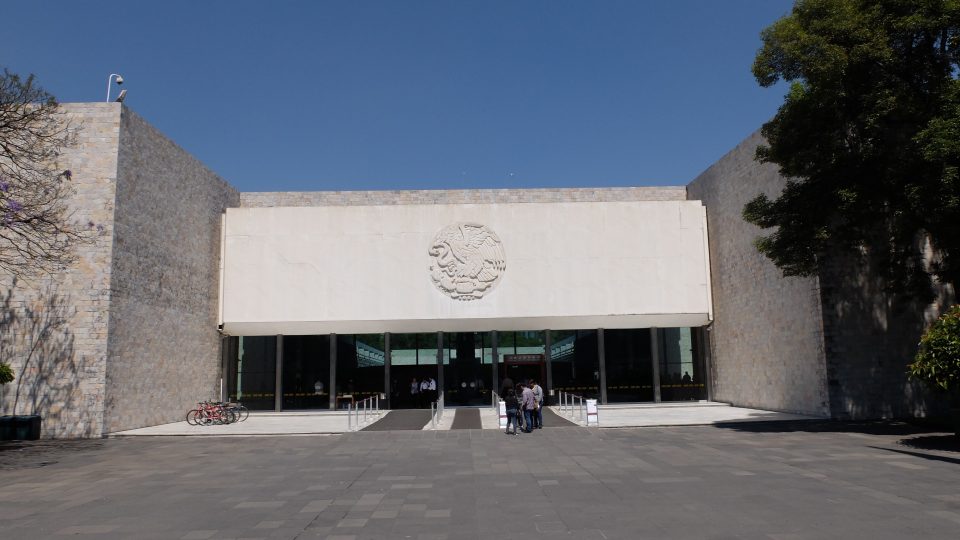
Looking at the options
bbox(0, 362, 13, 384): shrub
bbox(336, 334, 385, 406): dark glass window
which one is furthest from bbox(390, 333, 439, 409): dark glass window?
bbox(0, 362, 13, 384): shrub

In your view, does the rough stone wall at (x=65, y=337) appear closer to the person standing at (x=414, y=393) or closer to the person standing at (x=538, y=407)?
the person standing at (x=538, y=407)

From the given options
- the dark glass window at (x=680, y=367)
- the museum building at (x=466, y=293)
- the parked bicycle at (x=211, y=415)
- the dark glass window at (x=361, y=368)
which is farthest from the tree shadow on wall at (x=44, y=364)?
the dark glass window at (x=680, y=367)

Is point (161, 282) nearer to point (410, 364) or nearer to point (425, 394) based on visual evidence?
point (410, 364)

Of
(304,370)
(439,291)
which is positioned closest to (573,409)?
(439,291)

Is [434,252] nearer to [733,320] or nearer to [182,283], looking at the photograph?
[182,283]

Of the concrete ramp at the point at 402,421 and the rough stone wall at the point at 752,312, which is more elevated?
the rough stone wall at the point at 752,312

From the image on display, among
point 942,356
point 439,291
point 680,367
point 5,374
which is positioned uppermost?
point 439,291

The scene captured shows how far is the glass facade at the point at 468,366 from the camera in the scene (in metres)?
30.4

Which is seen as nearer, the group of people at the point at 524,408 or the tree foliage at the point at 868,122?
the tree foliage at the point at 868,122

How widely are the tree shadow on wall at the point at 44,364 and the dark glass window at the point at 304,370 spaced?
35.2 ft

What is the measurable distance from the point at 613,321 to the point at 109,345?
19572 mm

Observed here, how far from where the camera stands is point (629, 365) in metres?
30.9

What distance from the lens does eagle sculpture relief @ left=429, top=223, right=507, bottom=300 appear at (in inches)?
1157

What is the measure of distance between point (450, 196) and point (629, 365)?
1149cm
